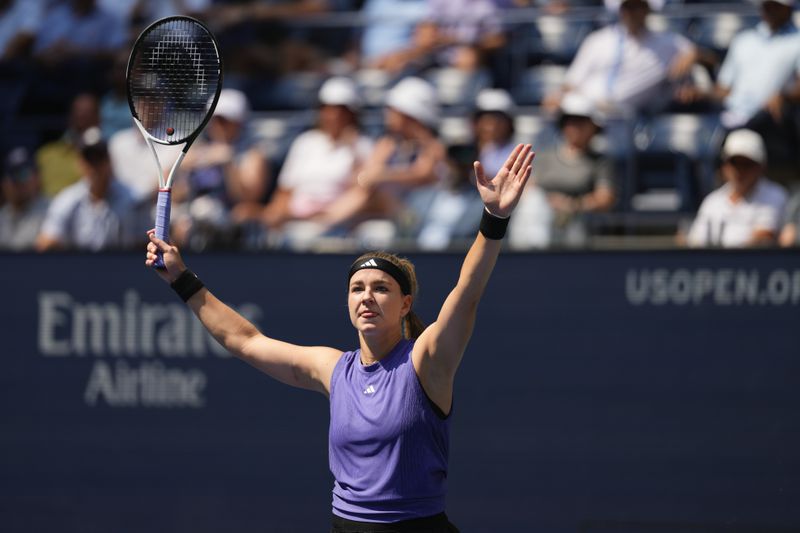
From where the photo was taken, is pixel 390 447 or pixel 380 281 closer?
pixel 390 447

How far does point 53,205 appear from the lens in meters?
7.70

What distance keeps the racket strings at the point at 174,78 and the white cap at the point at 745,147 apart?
9.88 ft

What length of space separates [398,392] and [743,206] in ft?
10.7

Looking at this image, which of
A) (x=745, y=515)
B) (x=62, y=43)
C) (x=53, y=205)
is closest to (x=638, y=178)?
(x=745, y=515)

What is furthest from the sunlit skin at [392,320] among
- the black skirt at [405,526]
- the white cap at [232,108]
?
the white cap at [232,108]

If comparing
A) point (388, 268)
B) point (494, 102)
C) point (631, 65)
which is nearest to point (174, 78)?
point (388, 268)

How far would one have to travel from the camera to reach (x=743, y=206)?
6.64 m

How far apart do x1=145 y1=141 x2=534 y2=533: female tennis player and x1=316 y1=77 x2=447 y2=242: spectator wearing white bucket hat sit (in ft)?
9.57

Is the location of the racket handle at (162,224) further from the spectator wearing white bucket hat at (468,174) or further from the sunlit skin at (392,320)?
the spectator wearing white bucket hat at (468,174)

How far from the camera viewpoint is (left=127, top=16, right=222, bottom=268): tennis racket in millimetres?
4852

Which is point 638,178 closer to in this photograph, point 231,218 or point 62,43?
point 231,218

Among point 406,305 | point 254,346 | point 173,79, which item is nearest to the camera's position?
point 406,305

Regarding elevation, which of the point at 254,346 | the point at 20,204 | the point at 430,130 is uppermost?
the point at 430,130

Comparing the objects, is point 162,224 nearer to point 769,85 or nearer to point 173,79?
point 173,79
